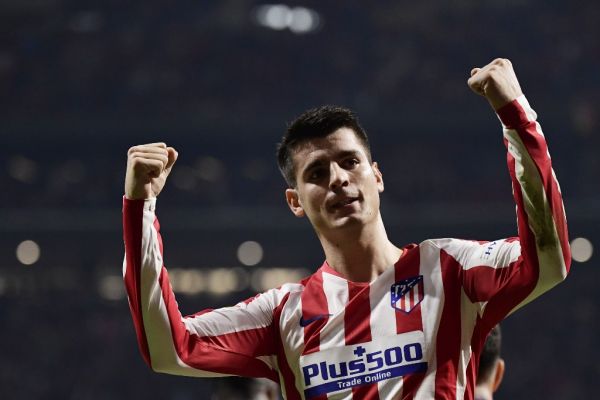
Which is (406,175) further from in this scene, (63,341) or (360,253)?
(360,253)

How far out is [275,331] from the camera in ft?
8.95

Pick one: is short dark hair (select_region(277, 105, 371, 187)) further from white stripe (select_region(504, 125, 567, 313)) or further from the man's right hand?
white stripe (select_region(504, 125, 567, 313))

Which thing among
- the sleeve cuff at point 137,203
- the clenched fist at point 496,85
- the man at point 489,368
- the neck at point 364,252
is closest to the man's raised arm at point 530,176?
the clenched fist at point 496,85

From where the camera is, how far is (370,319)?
2588mm

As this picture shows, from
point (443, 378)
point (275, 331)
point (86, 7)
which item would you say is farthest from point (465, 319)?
point (86, 7)

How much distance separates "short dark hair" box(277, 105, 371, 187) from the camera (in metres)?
2.74

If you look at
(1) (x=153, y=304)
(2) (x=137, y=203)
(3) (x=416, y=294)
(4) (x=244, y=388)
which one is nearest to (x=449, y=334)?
(3) (x=416, y=294)

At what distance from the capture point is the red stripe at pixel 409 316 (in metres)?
2.47

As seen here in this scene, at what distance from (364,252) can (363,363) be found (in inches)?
13.2

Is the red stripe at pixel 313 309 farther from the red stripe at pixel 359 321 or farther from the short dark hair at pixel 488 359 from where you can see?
the short dark hair at pixel 488 359

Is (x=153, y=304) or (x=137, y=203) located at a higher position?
(x=137, y=203)

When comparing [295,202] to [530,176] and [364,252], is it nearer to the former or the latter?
[364,252]

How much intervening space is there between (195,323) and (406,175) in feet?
46.5

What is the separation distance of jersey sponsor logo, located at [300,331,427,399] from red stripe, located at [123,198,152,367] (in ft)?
1.52
